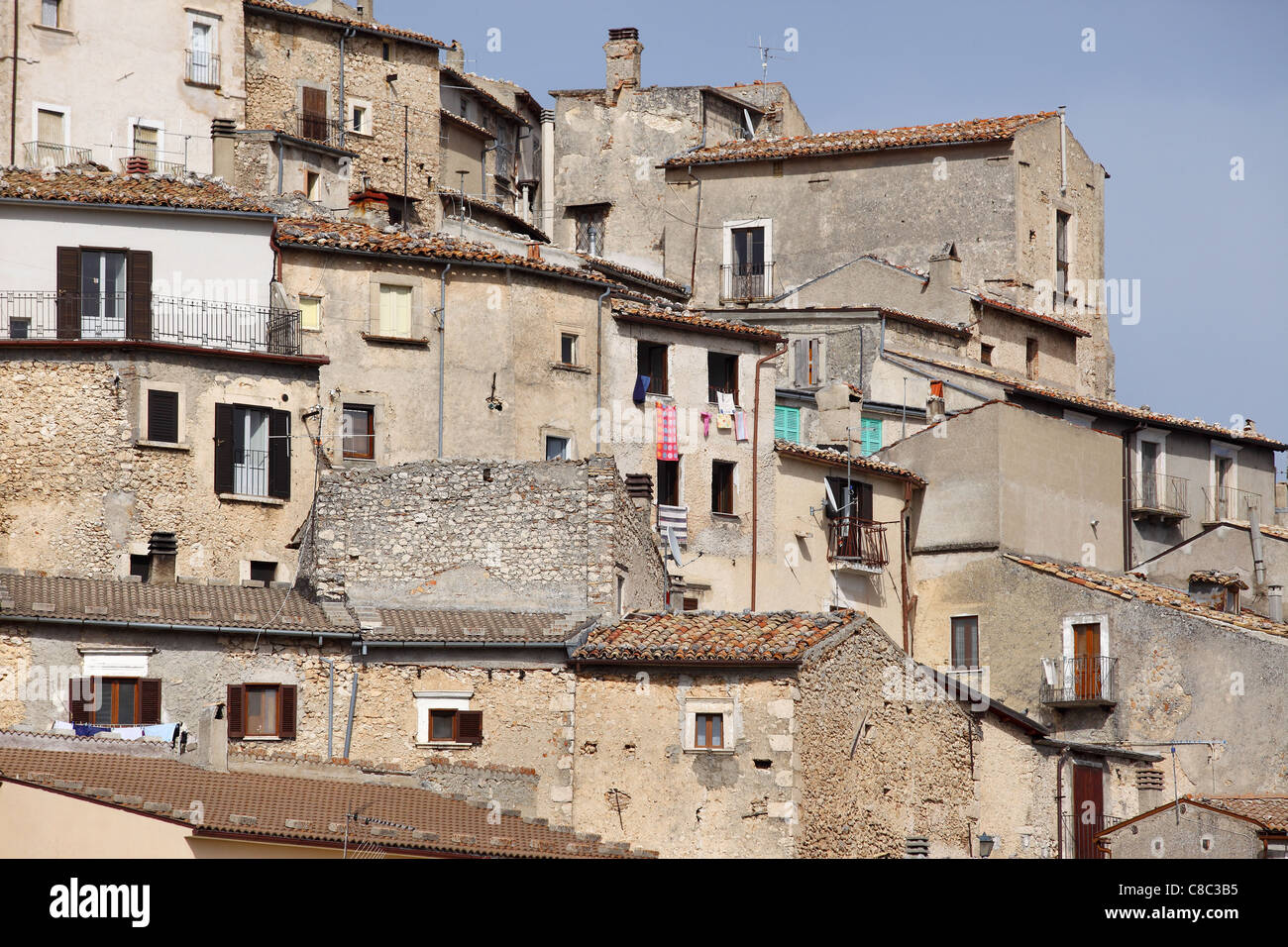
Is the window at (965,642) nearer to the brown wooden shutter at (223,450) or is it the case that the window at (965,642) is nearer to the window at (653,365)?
the window at (653,365)

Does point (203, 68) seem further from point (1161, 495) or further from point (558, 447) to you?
point (1161, 495)

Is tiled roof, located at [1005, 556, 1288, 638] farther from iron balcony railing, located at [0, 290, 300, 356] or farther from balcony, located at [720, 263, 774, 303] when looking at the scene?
iron balcony railing, located at [0, 290, 300, 356]

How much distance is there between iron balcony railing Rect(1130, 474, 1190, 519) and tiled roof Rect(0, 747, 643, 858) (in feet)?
92.7

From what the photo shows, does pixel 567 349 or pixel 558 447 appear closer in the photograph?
pixel 558 447

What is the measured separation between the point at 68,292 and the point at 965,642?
22.0 meters

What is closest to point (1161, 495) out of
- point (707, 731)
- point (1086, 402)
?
point (1086, 402)

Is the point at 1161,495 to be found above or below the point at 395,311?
below

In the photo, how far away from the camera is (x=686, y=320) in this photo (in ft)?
173

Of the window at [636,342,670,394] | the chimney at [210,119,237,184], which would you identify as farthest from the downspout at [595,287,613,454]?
the chimney at [210,119,237,184]

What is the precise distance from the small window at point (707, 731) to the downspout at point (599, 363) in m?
12.8

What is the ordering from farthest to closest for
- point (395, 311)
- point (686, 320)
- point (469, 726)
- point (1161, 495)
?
point (1161, 495), point (686, 320), point (395, 311), point (469, 726)
